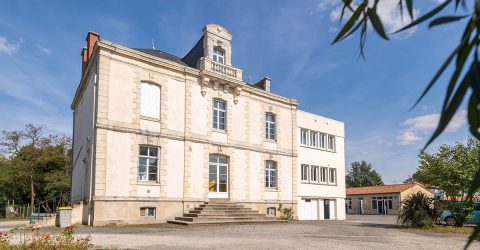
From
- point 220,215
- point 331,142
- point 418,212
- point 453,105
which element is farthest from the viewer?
point 331,142

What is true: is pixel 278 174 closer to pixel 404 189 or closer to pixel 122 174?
pixel 122 174

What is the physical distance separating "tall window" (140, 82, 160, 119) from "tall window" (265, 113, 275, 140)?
777 cm

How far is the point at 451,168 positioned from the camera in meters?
19.5

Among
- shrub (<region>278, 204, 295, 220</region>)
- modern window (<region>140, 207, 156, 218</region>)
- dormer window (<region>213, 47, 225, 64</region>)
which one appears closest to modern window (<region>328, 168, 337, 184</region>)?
shrub (<region>278, 204, 295, 220</region>)

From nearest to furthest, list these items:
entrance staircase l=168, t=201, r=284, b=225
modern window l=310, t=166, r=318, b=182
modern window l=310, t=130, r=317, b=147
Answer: entrance staircase l=168, t=201, r=284, b=225 → modern window l=310, t=166, r=318, b=182 → modern window l=310, t=130, r=317, b=147

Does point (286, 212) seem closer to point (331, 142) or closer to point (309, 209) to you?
point (309, 209)

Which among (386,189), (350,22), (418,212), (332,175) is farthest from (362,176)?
(350,22)

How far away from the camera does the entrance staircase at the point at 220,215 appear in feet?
58.7

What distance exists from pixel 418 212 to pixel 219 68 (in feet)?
40.5

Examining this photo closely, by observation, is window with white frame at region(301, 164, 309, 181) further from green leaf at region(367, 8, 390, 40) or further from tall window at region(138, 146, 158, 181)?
green leaf at region(367, 8, 390, 40)

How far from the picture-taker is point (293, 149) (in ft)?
84.4

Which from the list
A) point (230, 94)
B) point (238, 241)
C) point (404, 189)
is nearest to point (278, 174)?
point (230, 94)

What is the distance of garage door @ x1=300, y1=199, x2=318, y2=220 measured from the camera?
87.2 feet

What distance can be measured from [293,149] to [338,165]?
5.56 m
